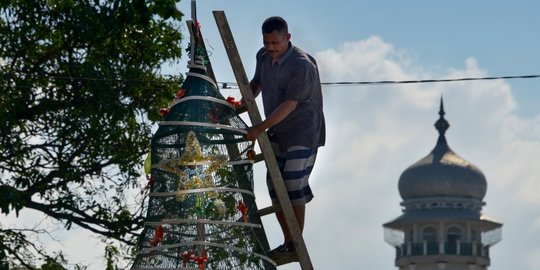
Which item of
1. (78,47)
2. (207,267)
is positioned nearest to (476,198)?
(78,47)

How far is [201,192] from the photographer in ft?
40.6

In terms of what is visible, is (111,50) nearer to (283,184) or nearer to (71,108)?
(71,108)

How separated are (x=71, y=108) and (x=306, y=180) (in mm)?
10172

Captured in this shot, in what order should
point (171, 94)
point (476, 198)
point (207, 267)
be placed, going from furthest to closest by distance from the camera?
point (476, 198) < point (171, 94) < point (207, 267)

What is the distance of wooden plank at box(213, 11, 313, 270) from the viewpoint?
12.8 meters

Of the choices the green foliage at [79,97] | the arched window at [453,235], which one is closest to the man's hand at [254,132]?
the green foliage at [79,97]

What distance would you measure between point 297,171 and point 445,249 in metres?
155

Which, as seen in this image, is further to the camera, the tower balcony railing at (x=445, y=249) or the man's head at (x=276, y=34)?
the tower balcony railing at (x=445, y=249)

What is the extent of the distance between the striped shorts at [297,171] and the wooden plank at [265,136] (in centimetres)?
8

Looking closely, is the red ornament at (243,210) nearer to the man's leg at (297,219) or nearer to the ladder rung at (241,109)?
the man's leg at (297,219)

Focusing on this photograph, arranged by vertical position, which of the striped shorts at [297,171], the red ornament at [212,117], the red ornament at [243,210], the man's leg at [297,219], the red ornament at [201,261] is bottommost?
the red ornament at [201,261]

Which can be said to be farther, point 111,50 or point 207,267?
point 111,50

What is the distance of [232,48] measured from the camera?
42.6ft

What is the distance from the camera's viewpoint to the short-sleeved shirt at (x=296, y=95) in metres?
12.6
